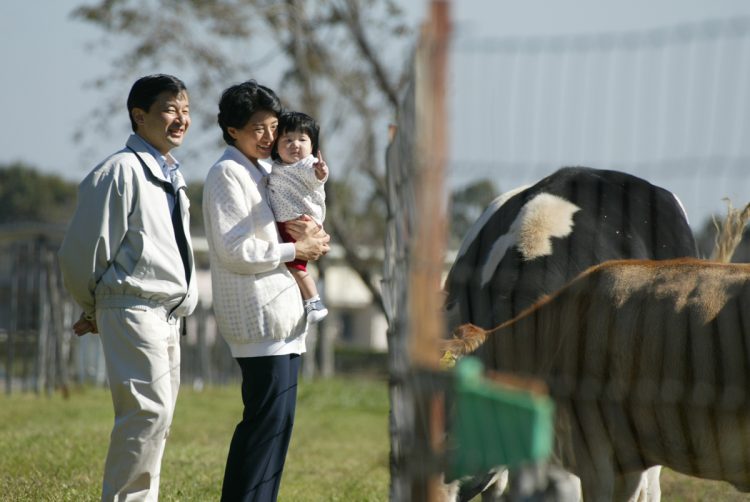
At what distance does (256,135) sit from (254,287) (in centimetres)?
68

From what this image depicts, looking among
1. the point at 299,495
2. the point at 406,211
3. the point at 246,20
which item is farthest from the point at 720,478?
the point at 246,20

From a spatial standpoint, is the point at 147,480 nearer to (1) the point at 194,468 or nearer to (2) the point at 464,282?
(2) the point at 464,282

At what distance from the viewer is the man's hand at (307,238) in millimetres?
4767

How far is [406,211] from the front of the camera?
3.91 metres

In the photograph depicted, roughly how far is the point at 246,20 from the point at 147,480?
57.7 ft

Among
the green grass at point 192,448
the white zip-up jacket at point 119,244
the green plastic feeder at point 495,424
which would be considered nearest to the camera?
the green plastic feeder at point 495,424

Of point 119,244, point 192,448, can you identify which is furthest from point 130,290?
point 192,448

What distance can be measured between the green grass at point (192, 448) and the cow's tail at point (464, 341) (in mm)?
2065

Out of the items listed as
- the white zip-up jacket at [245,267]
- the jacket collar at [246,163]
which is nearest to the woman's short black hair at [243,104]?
the jacket collar at [246,163]

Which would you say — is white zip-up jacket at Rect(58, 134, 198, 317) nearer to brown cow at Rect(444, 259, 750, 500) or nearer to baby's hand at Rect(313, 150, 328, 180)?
baby's hand at Rect(313, 150, 328, 180)

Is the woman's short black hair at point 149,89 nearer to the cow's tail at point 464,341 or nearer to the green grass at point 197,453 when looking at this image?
the cow's tail at point 464,341

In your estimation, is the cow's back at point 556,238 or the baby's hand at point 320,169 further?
the cow's back at point 556,238

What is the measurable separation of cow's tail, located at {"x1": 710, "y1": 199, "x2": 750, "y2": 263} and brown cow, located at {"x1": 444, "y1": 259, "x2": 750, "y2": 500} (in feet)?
4.96

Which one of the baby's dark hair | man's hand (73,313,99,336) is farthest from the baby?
man's hand (73,313,99,336)
